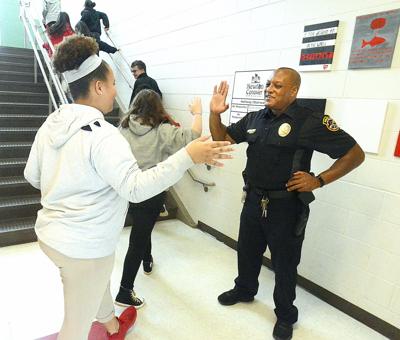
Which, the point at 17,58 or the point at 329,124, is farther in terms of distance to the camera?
the point at 17,58

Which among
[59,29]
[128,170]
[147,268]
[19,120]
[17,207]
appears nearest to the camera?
[128,170]

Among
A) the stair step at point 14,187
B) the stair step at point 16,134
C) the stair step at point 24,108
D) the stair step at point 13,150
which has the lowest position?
the stair step at point 14,187

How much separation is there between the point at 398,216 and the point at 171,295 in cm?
157

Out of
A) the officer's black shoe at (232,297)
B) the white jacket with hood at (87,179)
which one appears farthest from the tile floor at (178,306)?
the white jacket with hood at (87,179)

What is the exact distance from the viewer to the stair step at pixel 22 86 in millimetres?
4216

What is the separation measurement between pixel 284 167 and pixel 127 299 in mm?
1330

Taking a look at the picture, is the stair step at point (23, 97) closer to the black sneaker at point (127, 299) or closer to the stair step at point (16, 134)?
the stair step at point (16, 134)

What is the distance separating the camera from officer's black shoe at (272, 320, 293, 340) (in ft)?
6.01

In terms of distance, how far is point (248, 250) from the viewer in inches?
79.8

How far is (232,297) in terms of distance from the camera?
2.14 metres

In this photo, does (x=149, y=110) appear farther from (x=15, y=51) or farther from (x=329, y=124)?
(x=15, y=51)

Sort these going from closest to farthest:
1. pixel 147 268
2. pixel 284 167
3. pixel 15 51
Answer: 1. pixel 284 167
2. pixel 147 268
3. pixel 15 51

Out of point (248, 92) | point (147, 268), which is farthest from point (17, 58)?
point (147, 268)

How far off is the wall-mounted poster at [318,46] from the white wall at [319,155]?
5cm
